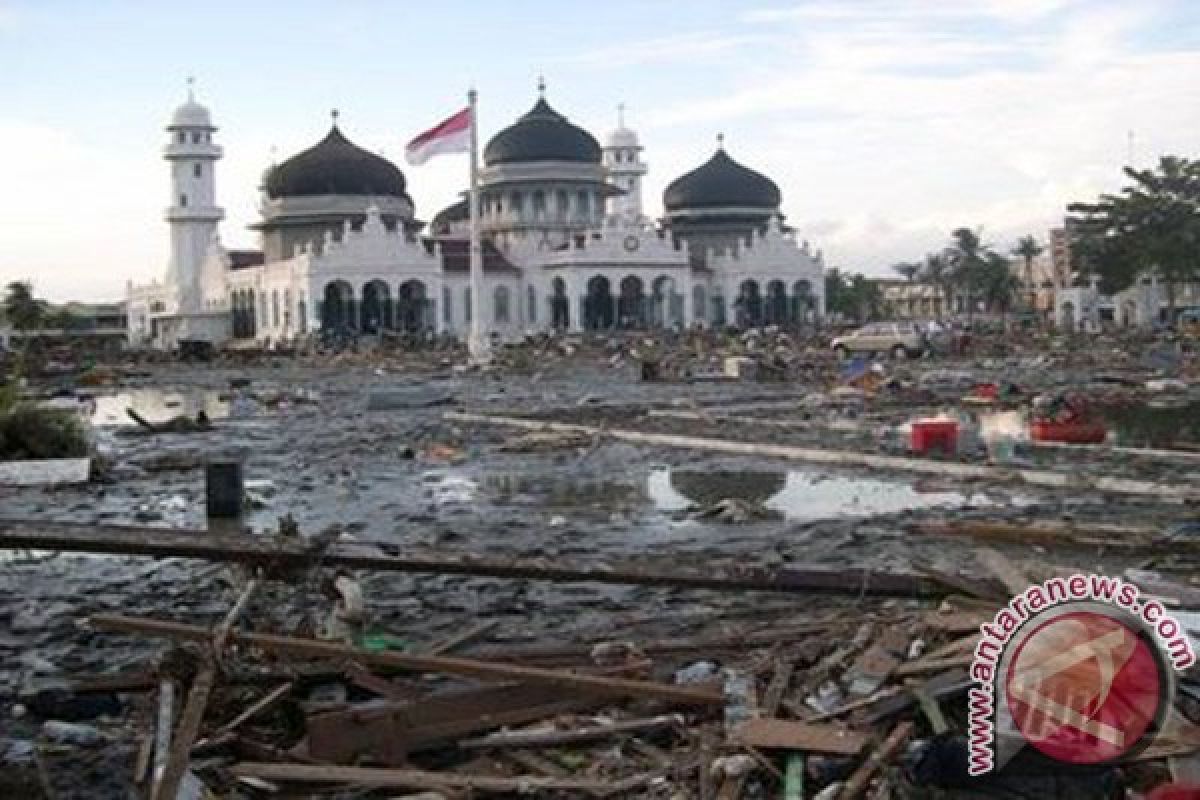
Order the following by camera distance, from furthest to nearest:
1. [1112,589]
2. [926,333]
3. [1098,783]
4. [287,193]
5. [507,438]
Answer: [287,193], [926,333], [507,438], [1112,589], [1098,783]

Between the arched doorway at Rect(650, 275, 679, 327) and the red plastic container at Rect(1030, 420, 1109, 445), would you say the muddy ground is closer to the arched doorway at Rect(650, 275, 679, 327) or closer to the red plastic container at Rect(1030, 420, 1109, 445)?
the red plastic container at Rect(1030, 420, 1109, 445)

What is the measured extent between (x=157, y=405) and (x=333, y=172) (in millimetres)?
51815

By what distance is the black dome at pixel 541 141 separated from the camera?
87500 millimetres

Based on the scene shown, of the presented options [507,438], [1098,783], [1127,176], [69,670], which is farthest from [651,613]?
[1127,176]

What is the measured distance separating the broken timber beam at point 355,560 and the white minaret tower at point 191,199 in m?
88.8

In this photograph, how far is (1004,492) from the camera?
46.2 ft

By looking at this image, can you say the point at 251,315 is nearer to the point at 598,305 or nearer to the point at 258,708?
the point at 598,305

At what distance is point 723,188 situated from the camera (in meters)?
95.8

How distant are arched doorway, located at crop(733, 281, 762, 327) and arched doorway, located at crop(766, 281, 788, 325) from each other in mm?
647

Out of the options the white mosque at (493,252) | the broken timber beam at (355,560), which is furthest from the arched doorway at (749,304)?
the broken timber beam at (355,560)

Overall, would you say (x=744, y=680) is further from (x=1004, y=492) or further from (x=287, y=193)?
(x=287, y=193)

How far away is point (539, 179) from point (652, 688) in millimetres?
82601

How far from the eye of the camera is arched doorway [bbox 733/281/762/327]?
300 ft

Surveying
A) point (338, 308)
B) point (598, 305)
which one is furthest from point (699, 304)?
point (338, 308)
